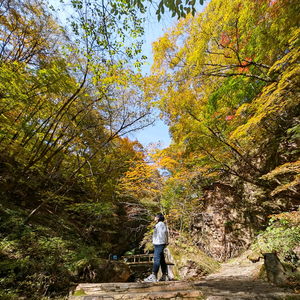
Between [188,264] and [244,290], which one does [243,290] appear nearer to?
[244,290]

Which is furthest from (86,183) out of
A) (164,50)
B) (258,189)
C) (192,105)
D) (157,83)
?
(258,189)

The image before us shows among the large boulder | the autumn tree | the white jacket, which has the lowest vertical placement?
the large boulder

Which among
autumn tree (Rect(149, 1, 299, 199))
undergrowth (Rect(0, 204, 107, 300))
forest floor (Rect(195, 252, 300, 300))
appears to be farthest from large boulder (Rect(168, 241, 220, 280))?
autumn tree (Rect(149, 1, 299, 199))

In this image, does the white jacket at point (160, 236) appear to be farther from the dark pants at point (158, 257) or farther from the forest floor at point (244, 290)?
the forest floor at point (244, 290)

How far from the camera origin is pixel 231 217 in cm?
843

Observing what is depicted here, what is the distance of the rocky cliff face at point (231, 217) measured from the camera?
7.53m

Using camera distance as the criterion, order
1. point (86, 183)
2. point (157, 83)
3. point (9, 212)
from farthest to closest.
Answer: point (86, 183), point (157, 83), point (9, 212)

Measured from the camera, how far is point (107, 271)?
18.6ft

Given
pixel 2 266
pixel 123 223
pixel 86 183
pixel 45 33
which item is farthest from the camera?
pixel 123 223

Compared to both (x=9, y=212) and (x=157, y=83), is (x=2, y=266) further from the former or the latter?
(x=157, y=83)

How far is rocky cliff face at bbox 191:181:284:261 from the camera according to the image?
7531 millimetres

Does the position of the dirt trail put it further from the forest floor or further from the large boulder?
the large boulder

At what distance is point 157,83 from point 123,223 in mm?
10362

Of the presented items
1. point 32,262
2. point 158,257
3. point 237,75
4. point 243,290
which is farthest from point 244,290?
point 237,75
